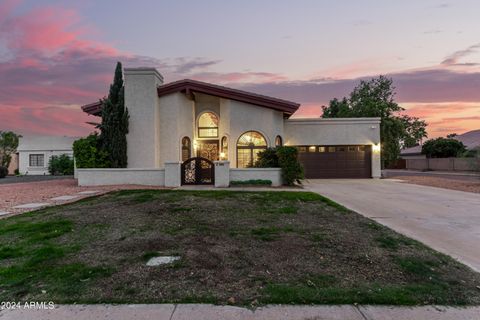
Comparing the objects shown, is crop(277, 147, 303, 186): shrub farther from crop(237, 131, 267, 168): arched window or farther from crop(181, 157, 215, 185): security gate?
crop(181, 157, 215, 185): security gate

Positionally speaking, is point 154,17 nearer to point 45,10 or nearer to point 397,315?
point 45,10

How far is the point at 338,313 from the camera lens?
2.73 metres

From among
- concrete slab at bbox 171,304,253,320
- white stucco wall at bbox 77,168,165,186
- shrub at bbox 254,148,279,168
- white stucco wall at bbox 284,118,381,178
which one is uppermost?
white stucco wall at bbox 284,118,381,178

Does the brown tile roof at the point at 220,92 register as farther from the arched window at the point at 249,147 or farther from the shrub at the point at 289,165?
the shrub at the point at 289,165

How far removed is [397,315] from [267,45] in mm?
16649

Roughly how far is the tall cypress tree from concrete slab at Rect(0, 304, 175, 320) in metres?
13.8

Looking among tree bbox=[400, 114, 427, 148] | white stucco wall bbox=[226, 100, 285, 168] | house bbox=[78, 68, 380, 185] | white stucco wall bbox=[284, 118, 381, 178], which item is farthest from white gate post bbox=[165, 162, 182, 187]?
tree bbox=[400, 114, 427, 148]

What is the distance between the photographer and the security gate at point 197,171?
14523mm

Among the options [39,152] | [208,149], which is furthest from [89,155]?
[39,152]

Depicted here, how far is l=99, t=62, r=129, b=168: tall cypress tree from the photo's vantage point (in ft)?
51.3

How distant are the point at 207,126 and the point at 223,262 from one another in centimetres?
1564

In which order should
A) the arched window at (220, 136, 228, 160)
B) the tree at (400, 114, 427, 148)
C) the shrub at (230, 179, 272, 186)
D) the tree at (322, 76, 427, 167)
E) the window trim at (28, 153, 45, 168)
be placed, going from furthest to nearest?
1. the window trim at (28, 153, 45, 168)
2. the tree at (400, 114, 427, 148)
3. the tree at (322, 76, 427, 167)
4. the arched window at (220, 136, 228, 160)
5. the shrub at (230, 179, 272, 186)

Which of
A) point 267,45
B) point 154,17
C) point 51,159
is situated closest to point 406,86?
point 267,45

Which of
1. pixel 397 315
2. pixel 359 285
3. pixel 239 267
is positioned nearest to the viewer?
pixel 397 315
